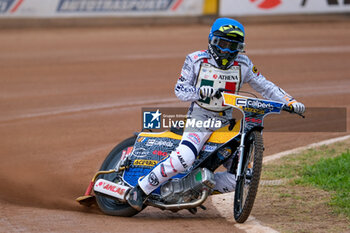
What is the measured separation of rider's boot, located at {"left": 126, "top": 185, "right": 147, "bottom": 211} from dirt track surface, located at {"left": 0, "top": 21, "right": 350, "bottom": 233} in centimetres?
17

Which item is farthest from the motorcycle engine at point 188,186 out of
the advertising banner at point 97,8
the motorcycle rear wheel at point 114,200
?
the advertising banner at point 97,8

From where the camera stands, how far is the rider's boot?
722 cm

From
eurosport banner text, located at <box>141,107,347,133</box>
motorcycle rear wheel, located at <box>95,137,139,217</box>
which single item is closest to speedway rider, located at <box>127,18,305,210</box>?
motorcycle rear wheel, located at <box>95,137,139,217</box>

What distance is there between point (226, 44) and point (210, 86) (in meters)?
0.47

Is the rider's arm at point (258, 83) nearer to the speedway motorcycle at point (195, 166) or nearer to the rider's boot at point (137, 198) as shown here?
the speedway motorcycle at point (195, 166)

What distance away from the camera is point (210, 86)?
6.99 m

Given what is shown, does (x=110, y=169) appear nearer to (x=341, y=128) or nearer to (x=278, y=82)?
(x=341, y=128)

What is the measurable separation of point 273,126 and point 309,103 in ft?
7.07

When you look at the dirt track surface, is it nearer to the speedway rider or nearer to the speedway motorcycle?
the speedway motorcycle

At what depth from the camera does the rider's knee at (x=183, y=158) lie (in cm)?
691

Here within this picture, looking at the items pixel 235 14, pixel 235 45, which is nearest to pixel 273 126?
pixel 235 45

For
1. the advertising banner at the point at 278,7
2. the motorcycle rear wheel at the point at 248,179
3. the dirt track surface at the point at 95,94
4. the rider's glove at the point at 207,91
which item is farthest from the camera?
the advertising banner at the point at 278,7

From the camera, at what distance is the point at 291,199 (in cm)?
773

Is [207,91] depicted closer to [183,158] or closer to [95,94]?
[183,158]
